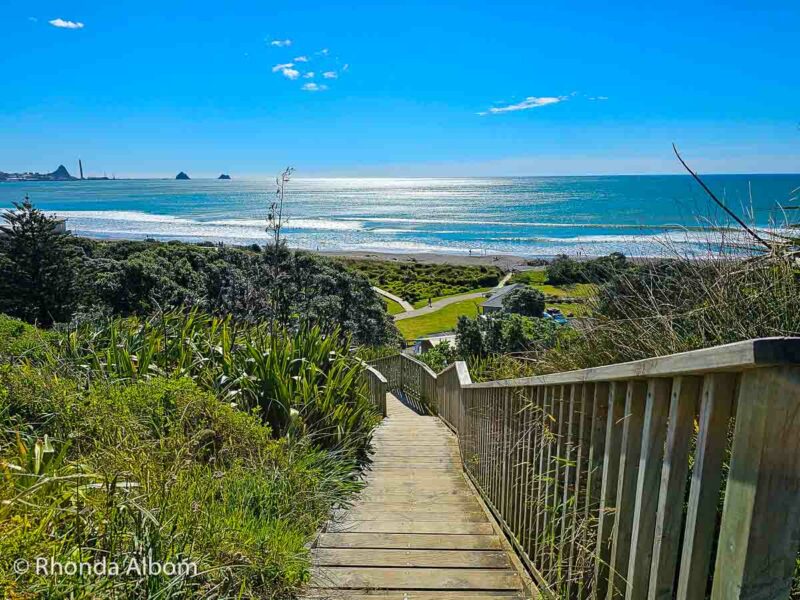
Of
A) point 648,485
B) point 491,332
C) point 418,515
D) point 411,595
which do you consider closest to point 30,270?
point 491,332

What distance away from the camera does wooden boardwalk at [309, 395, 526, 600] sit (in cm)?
285

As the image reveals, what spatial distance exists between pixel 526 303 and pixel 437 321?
640 inches

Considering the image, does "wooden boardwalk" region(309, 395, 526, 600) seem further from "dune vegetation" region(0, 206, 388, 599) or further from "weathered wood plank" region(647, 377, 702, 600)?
"weathered wood plank" region(647, 377, 702, 600)

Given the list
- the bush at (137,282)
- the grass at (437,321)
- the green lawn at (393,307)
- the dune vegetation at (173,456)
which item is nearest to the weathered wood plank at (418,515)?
the dune vegetation at (173,456)

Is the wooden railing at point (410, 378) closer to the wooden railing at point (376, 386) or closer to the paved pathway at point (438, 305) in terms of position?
the wooden railing at point (376, 386)

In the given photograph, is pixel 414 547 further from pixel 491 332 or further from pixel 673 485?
pixel 491 332

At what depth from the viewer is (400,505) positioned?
4.27m

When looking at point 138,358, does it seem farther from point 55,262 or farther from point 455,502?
point 55,262

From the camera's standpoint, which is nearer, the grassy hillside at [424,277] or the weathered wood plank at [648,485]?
the weathered wood plank at [648,485]

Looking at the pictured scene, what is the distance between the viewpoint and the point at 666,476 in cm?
155

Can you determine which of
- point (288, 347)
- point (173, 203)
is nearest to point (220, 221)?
point (173, 203)

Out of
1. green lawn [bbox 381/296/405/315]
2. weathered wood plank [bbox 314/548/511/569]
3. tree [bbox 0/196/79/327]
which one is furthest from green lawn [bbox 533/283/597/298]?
green lawn [bbox 381/296/405/315]

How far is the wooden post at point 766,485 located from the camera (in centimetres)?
117

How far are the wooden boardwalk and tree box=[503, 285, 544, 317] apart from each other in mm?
21760
